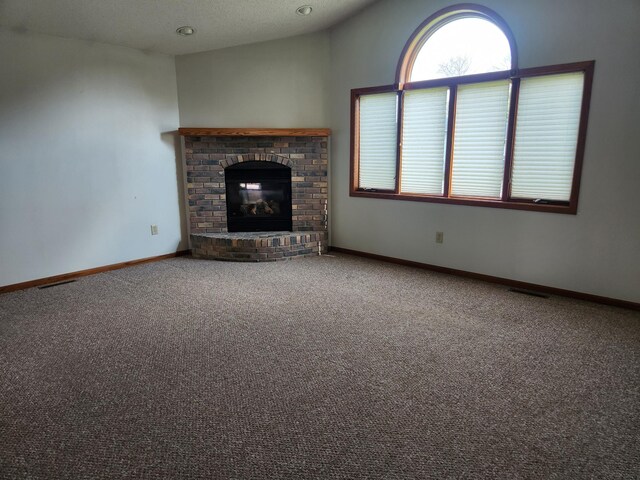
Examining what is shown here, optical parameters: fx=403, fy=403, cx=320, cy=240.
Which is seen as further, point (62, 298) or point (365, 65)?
point (365, 65)

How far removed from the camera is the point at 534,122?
3535 mm

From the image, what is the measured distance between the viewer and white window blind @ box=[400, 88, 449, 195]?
13.6ft

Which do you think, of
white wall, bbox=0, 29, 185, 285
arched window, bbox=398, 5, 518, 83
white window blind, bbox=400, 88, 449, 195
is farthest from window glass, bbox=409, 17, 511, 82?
white wall, bbox=0, 29, 185, 285

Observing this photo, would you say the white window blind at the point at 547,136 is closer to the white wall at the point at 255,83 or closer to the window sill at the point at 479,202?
the window sill at the point at 479,202

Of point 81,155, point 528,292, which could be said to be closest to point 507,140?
point 528,292

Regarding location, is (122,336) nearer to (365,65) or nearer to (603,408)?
(603,408)

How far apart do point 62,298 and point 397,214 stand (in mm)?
3397

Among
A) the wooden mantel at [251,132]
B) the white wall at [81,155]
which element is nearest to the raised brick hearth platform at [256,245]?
the white wall at [81,155]

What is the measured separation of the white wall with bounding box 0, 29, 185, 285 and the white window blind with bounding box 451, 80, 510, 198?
3.26 m

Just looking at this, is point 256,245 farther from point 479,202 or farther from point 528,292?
point 528,292

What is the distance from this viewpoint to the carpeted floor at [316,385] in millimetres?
1648

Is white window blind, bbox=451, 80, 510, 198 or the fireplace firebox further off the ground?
white window blind, bbox=451, 80, 510, 198

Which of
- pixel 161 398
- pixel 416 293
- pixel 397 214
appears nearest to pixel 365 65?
pixel 397 214

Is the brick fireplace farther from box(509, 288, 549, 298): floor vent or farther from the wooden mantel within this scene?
box(509, 288, 549, 298): floor vent
